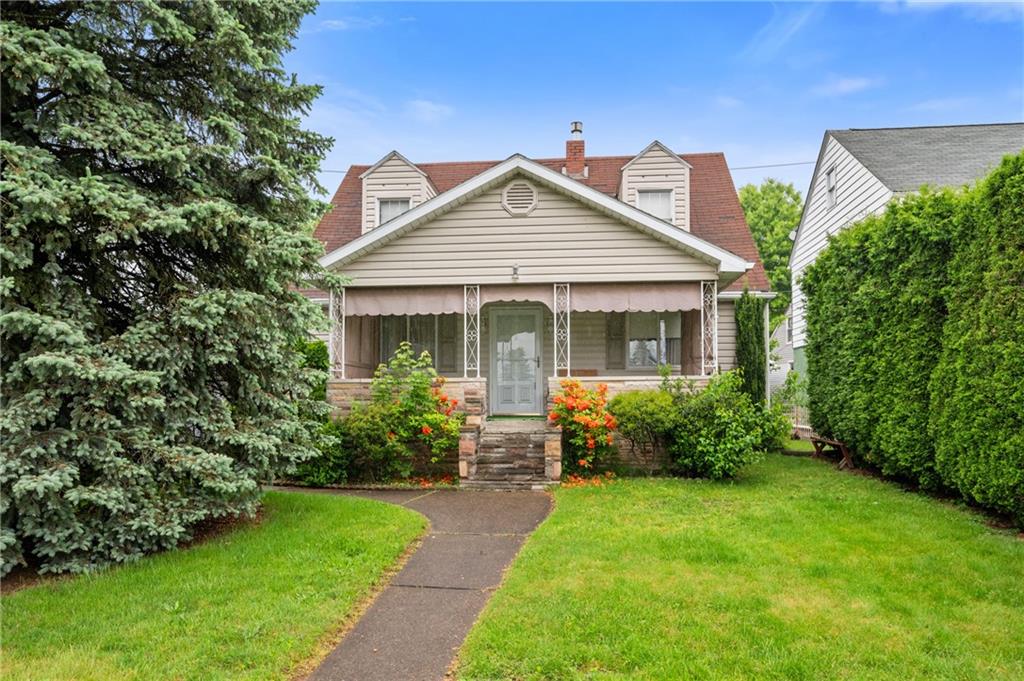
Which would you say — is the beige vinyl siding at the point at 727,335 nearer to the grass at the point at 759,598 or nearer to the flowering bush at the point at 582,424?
the flowering bush at the point at 582,424

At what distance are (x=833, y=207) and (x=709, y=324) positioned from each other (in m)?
7.74

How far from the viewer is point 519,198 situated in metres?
11.1

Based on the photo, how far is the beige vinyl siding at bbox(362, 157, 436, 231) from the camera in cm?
1377

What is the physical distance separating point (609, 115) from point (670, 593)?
15111 mm

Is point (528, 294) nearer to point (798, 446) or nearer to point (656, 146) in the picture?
point (656, 146)

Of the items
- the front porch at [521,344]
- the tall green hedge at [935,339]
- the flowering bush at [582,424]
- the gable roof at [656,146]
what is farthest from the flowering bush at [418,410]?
the gable roof at [656,146]

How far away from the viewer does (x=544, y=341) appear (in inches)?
507

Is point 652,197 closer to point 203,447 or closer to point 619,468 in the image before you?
point 619,468

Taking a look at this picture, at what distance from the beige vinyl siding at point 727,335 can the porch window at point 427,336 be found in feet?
19.5

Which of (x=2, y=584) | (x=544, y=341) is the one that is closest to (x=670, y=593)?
(x=2, y=584)

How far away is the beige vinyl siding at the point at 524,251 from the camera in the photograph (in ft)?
35.6

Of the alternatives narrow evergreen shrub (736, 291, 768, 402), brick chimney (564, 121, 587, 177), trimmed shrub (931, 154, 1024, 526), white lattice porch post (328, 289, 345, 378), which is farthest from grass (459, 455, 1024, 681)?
brick chimney (564, 121, 587, 177)

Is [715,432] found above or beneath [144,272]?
beneath

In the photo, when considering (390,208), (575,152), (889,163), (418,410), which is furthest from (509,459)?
(889,163)
